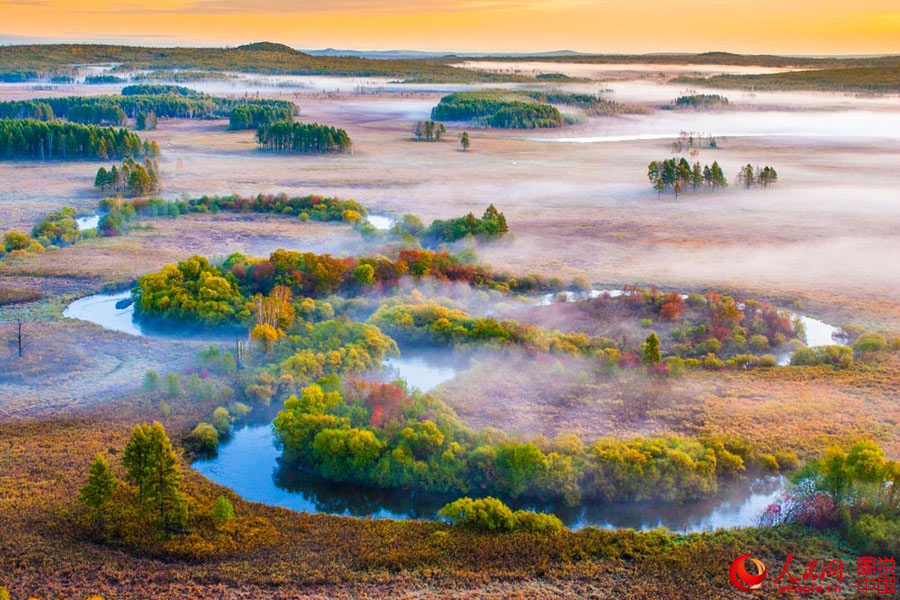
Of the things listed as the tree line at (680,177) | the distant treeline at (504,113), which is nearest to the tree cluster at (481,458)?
the tree line at (680,177)

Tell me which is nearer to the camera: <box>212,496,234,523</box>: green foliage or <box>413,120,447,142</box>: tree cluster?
<box>212,496,234,523</box>: green foliage

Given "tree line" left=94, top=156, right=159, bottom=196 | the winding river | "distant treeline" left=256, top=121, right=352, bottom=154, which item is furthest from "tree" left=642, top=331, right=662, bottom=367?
"distant treeline" left=256, top=121, right=352, bottom=154

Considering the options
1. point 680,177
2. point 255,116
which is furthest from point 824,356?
point 255,116

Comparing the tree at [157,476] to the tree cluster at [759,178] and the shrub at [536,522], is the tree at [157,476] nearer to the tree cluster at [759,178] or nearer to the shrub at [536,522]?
the shrub at [536,522]

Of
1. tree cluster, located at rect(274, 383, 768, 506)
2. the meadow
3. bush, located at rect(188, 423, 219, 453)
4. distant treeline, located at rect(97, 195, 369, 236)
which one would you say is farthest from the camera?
distant treeline, located at rect(97, 195, 369, 236)

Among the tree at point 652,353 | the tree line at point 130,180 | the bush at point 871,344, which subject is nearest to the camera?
the tree at point 652,353

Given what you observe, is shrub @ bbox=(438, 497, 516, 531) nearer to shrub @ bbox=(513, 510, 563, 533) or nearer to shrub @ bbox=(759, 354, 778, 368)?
shrub @ bbox=(513, 510, 563, 533)
